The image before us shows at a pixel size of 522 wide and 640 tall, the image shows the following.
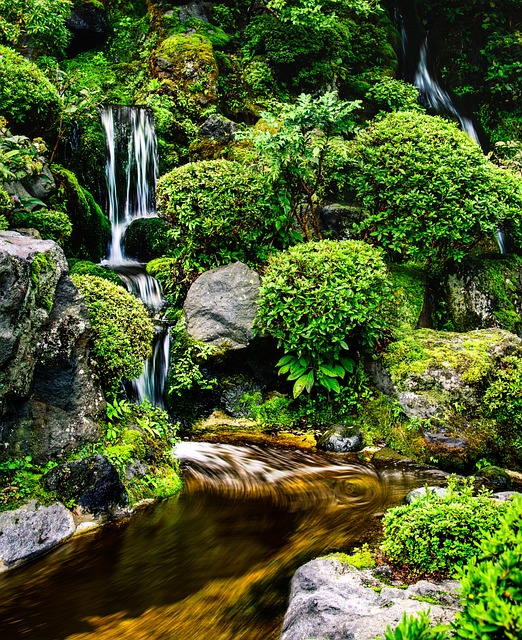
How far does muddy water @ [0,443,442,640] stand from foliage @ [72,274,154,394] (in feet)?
5.56

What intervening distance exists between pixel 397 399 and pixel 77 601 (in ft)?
18.1

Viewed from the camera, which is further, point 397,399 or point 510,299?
point 510,299

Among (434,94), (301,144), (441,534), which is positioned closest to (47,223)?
(301,144)

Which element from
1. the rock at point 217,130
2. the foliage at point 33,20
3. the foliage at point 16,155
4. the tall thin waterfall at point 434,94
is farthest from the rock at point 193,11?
the foliage at point 16,155

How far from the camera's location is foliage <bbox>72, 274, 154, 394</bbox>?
688 centimetres

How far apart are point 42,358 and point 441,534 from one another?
4.70m

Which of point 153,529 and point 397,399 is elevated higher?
point 397,399

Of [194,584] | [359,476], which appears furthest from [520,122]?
[194,584]

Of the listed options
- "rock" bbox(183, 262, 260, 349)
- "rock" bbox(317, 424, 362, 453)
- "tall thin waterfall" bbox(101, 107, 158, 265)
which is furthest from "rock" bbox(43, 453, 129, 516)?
"tall thin waterfall" bbox(101, 107, 158, 265)

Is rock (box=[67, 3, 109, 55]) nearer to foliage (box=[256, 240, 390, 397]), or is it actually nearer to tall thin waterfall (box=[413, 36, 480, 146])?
tall thin waterfall (box=[413, 36, 480, 146])

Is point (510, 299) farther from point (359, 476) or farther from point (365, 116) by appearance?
point (365, 116)

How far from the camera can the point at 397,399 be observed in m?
8.44

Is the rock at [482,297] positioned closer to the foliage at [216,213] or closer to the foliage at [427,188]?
the foliage at [427,188]

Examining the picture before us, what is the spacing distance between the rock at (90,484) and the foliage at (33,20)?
1186 cm
